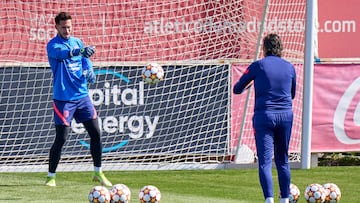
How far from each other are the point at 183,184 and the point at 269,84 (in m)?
3.59

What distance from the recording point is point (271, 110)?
412 inches

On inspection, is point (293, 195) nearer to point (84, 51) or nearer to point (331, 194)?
point (331, 194)

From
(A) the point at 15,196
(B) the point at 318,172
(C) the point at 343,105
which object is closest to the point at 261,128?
(A) the point at 15,196

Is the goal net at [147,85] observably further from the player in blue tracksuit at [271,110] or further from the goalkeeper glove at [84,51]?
the player in blue tracksuit at [271,110]

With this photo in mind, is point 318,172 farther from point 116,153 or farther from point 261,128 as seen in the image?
point 261,128

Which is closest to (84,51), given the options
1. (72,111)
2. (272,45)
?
(72,111)

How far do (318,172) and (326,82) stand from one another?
1660 millimetres

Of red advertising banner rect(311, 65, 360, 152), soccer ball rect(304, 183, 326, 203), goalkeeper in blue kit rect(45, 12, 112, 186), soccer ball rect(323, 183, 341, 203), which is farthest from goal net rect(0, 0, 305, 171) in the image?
soccer ball rect(304, 183, 326, 203)

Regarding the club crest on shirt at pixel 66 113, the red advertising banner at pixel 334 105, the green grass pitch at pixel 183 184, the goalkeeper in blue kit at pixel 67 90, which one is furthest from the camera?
the red advertising banner at pixel 334 105

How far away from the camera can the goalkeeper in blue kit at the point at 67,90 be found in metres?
12.6

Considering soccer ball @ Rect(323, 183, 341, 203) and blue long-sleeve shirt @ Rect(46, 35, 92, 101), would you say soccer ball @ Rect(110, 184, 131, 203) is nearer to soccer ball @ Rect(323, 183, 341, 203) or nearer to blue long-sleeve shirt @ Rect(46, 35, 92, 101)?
soccer ball @ Rect(323, 183, 341, 203)

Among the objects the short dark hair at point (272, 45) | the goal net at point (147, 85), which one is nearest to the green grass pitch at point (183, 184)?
the goal net at point (147, 85)

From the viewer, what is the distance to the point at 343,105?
1645 centimetres

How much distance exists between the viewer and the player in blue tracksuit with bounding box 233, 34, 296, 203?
34.2 ft
